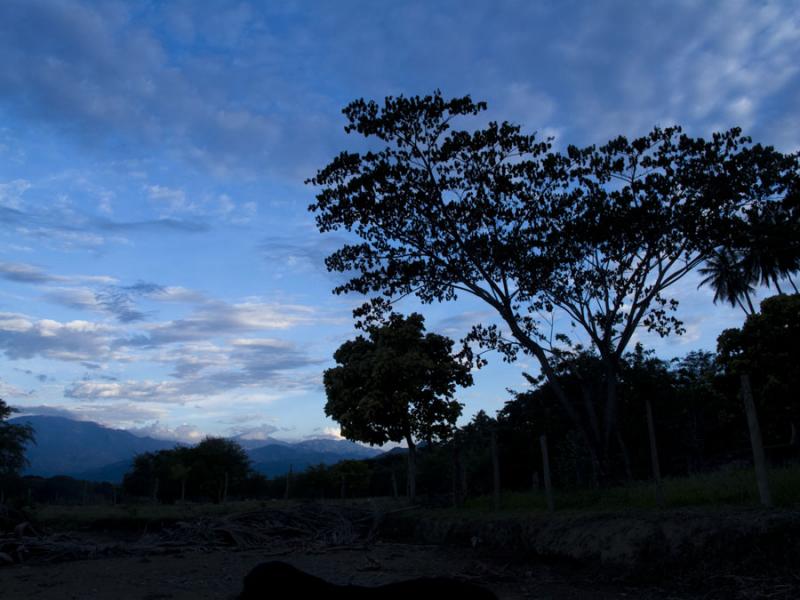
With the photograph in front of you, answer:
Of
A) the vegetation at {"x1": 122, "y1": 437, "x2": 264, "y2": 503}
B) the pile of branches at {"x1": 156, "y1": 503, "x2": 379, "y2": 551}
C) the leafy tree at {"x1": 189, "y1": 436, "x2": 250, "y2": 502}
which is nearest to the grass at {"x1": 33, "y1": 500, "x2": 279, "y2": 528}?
the pile of branches at {"x1": 156, "y1": 503, "x2": 379, "y2": 551}

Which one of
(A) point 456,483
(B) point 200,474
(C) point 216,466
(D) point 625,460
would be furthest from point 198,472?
(D) point 625,460

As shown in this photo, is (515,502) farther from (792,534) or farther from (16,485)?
(16,485)

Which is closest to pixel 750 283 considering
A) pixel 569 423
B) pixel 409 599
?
pixel 569 423

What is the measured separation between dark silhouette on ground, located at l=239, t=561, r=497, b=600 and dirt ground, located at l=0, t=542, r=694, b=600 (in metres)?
6.26

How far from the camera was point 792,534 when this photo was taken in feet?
21.9

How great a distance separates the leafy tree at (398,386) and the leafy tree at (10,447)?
26.9 m

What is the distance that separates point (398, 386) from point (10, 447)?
3019 cm

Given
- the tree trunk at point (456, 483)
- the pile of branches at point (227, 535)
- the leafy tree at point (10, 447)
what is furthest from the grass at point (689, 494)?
the leafy tree at point (10, 447)

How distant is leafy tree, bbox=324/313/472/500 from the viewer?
20391 millimetres

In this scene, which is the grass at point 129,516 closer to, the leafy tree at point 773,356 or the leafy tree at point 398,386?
the leafy tree at point 398,386

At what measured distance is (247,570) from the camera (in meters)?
11.4

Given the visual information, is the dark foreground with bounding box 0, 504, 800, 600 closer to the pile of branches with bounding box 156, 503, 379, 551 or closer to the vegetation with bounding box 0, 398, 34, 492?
the pile of branches with bounding box 156, 503, 379, 551

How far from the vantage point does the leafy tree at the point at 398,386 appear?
20.4 m

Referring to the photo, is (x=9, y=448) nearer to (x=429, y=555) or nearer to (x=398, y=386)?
(x=398, y=386)
